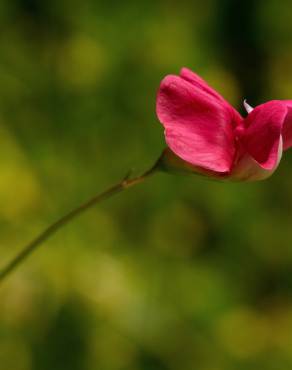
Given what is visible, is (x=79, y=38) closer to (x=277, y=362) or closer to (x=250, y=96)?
(x=250, y=96)

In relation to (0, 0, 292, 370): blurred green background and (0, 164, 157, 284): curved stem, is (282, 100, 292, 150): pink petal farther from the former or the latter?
(0, 0, 292, 370): blurred green background

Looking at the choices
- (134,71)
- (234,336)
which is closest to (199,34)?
(134,71)

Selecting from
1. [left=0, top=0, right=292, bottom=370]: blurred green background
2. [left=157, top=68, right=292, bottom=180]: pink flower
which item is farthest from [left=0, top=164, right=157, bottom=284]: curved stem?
[left=0, top=0, right=292, bottom=370]: blurred green background

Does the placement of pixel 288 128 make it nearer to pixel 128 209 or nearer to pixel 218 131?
pixel 218 131

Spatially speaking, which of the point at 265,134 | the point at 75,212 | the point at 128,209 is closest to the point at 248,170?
the point at 265,134

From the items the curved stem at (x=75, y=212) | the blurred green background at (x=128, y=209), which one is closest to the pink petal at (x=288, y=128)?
the curved stem at (x=75, y=212)

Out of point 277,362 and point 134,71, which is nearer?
point 277,362

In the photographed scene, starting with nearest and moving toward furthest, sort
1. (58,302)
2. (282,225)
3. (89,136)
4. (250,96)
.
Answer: (58,302)
(89,136)
(282,225)
(250,96)
